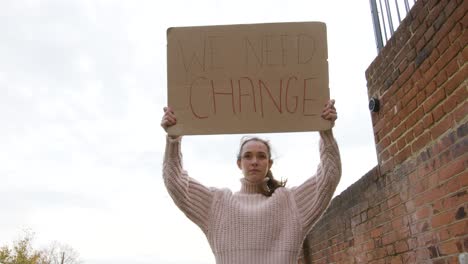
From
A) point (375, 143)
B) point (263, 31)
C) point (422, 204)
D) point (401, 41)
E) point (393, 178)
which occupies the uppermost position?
point (401, 41)

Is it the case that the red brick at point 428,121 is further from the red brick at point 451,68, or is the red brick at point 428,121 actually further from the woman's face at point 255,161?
the woman's face at point 255,161

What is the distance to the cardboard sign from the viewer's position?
206 cm

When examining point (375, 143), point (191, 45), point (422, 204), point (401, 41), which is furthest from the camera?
point (375, 143)

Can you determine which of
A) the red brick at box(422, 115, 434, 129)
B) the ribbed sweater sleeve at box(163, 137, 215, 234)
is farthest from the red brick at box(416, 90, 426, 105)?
the ribbed sweater sleeve at box(163, 137, 215, 234)

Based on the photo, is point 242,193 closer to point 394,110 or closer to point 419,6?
point 394,110

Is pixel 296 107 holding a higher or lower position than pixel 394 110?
lower

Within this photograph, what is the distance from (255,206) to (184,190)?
318mm

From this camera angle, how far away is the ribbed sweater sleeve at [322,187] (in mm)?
1888

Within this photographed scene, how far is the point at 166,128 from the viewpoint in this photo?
6.60 ft

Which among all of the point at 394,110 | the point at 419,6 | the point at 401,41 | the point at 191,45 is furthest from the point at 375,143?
the point at 191,45

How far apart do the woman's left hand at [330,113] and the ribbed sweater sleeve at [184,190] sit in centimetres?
60

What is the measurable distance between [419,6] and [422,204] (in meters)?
1.20

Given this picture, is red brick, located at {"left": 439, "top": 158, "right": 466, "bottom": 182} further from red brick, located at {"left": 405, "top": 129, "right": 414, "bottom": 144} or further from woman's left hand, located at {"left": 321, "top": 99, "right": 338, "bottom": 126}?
woman's left hand, located at {"left": 321, "top": 99, "right": 338, "bottom": 126}

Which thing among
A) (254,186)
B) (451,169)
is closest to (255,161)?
(254,186)
